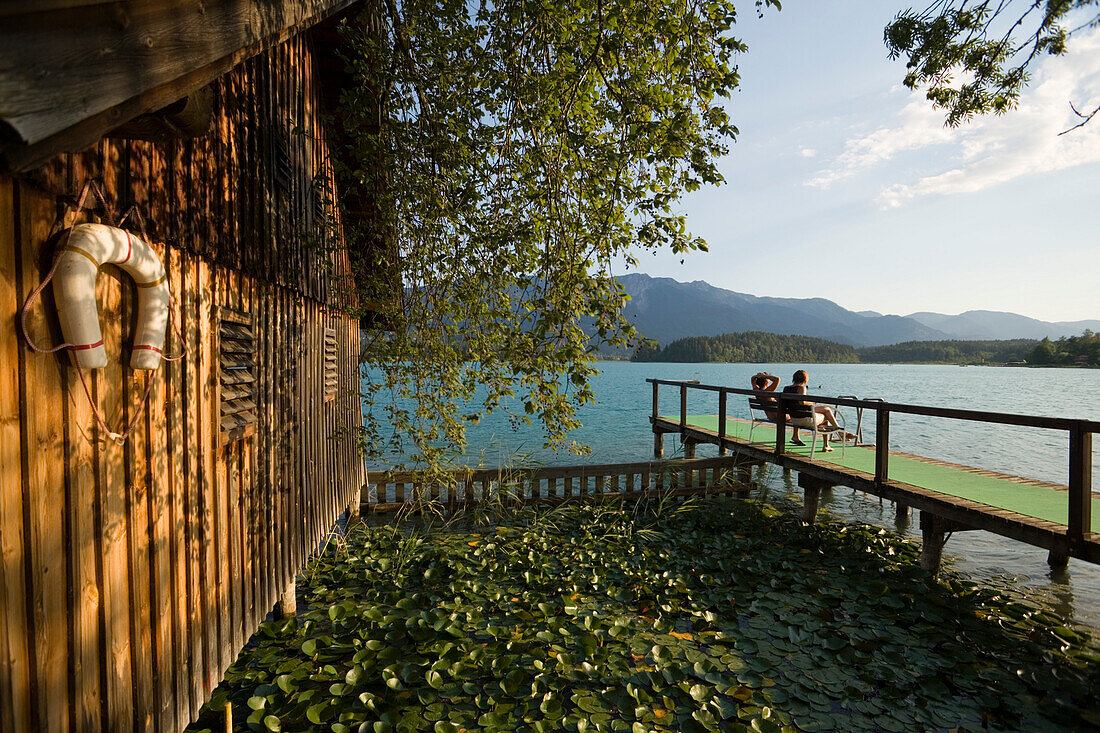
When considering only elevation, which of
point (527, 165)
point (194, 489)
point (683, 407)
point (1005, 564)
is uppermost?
point (527, 165)

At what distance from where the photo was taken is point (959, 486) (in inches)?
259

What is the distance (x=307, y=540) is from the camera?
17.0 ft

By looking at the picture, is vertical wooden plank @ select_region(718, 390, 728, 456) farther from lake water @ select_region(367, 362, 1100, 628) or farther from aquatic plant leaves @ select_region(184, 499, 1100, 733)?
aquatic plant leaves @ select_region(184, 499, 1100, 733)

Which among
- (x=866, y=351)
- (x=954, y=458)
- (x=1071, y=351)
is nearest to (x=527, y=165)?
(x=954, y=458)

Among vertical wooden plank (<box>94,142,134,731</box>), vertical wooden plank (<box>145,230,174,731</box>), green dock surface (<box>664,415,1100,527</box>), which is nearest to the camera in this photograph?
vertical wooden plank (<box>94,142,134,731</box>)

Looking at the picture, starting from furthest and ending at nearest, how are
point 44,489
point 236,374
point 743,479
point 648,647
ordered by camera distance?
point 743,479
point 648,647
point 236,374
point 44,489

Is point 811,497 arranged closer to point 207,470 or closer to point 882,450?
point 882,450

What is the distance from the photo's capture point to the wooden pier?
4.53 meters

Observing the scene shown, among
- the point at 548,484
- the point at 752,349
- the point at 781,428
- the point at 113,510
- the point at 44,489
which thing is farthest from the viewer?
the point at 752,349

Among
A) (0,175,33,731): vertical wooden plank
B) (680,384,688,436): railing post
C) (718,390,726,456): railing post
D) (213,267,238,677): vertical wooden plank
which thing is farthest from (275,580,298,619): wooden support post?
(680,384,688,436): railing post

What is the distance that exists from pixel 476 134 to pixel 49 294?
10.0 ft

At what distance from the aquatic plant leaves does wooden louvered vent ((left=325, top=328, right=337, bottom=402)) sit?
199 centimetres

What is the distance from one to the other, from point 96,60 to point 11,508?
1.34 meters

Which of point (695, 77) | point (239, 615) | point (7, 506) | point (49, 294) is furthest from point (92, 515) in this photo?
point (695, 77)
